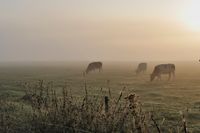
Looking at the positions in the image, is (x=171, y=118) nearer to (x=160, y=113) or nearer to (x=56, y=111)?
(x=160, y=113)

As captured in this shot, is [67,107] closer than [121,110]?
No

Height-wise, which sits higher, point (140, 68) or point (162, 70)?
point (140, 68)

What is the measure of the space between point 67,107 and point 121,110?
5.65 ft

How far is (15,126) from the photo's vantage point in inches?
540

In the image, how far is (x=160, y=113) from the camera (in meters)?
18.9

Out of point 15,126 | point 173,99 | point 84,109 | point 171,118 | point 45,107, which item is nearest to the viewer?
point 84,109

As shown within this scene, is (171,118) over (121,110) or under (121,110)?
under

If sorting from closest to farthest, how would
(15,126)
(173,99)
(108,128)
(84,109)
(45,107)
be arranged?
(108,128), (84,109), (45,107), (15,126), (173,99)

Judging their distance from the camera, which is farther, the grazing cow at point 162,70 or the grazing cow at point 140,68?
the grazing cow at point 140,68

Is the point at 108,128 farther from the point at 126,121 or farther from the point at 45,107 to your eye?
the point at 45,107

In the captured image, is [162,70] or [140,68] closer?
[162,70]

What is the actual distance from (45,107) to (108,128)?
8.21 feet

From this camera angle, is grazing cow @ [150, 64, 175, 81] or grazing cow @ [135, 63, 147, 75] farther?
grazing cow @ [135, 63, 147, 75]

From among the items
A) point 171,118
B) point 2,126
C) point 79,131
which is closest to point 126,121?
point 79,131
